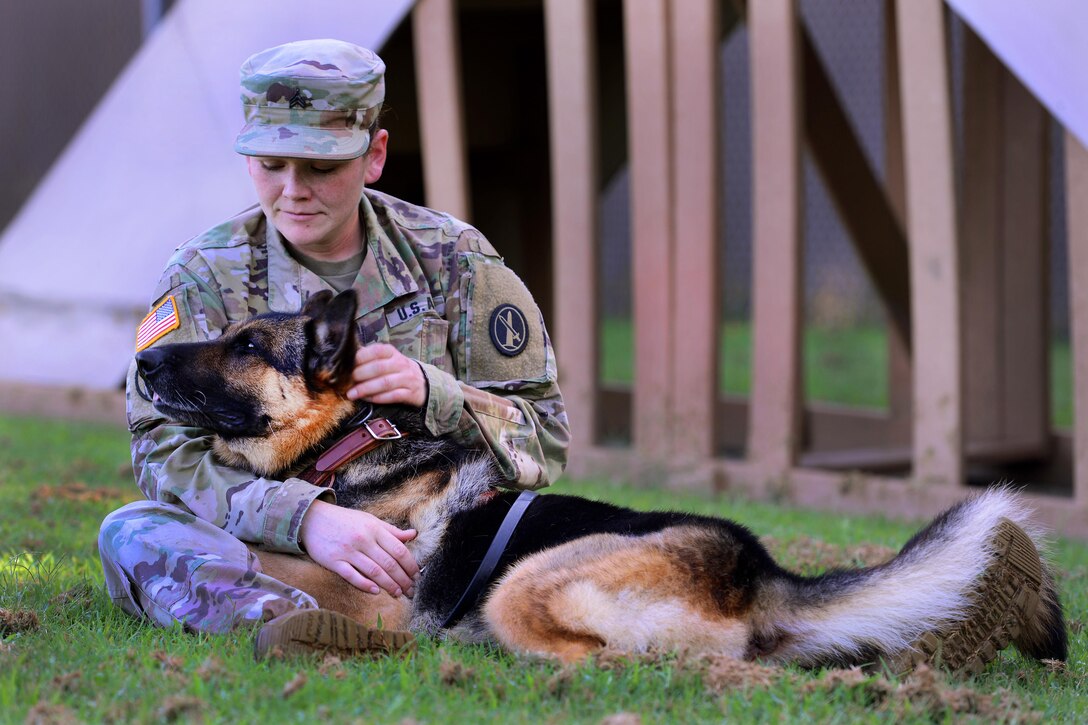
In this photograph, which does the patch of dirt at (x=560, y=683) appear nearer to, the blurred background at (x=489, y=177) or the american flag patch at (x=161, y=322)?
the american flag patch at (x=161, y=322)

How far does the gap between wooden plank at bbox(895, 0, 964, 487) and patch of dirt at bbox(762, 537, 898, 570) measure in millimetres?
1522

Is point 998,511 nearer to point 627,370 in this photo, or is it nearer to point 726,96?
point 627,370

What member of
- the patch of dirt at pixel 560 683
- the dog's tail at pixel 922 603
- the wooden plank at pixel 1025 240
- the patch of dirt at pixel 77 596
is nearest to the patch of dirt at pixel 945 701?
the dog's tail at pixel 922 603

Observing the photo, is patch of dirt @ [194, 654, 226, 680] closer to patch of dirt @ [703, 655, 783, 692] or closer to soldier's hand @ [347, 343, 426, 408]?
soldier's hand @ [347, 343, 426, 408]

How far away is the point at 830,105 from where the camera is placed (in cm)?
841

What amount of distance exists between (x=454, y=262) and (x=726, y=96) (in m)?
11.4

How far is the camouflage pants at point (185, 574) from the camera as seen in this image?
343cm

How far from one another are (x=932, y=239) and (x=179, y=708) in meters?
4.86

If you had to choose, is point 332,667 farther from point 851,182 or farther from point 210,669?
point 851,182

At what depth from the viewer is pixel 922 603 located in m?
3.22

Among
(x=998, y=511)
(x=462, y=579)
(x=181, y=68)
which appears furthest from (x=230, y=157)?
(x=998, y=511)

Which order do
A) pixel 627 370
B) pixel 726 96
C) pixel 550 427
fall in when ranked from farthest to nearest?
pixel 726 96, pixel 627 370, pixel 550 427

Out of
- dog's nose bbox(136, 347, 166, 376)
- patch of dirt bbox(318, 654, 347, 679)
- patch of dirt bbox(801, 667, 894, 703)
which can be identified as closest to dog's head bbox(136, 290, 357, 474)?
dog's nose bbox(136, 347, 166, 376)

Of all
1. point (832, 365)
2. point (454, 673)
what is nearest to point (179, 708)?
point (454, 673)
